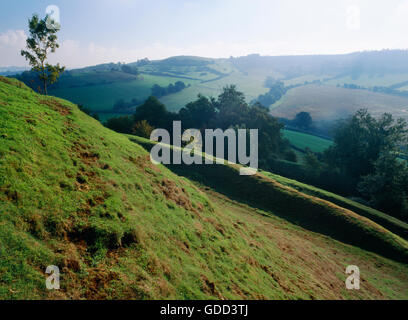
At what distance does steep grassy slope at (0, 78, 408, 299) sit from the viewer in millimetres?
8320

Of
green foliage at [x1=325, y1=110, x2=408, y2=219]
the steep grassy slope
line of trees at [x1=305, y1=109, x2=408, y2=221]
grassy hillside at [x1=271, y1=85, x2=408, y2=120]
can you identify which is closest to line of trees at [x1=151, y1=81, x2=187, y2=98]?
grassy hillside at [x1=271, y1=85, x2=408, y2=120]

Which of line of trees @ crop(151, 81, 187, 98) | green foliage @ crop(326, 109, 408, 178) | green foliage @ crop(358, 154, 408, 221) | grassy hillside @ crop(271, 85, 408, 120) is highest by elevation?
line of trees @ crop(151, 81, 187, 98)

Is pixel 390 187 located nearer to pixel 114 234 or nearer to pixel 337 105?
pixel 114 234

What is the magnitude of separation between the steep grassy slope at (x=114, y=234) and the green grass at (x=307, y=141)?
78.1m

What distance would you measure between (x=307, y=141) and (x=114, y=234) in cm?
10610

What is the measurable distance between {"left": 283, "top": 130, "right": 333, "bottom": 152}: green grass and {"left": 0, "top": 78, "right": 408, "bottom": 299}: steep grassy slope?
78.1m

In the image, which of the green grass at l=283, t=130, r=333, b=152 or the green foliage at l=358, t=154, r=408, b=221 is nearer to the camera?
the green foliage at l=358, t=154, r=408, b=221

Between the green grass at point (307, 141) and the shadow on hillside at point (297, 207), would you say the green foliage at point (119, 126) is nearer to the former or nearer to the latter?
the shadow on hillside at point (297, 207)

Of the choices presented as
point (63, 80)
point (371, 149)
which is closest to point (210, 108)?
point (371, 149)

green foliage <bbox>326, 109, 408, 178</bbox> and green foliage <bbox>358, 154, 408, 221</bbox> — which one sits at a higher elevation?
green foliage <bbox>326, 109, 408, 178</bbox>

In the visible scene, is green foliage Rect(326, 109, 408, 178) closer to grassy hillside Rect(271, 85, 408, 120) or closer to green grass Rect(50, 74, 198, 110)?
grassy hillside Rect(271, 85, 408, 120)

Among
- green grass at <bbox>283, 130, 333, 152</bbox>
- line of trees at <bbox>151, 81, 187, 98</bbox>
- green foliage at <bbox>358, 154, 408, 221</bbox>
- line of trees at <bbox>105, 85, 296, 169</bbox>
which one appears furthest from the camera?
line of trees at <bbox>151, 81, 187, 98</bbox>

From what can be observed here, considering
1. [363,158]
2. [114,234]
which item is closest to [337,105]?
[363,158]

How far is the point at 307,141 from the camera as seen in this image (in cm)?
10312
